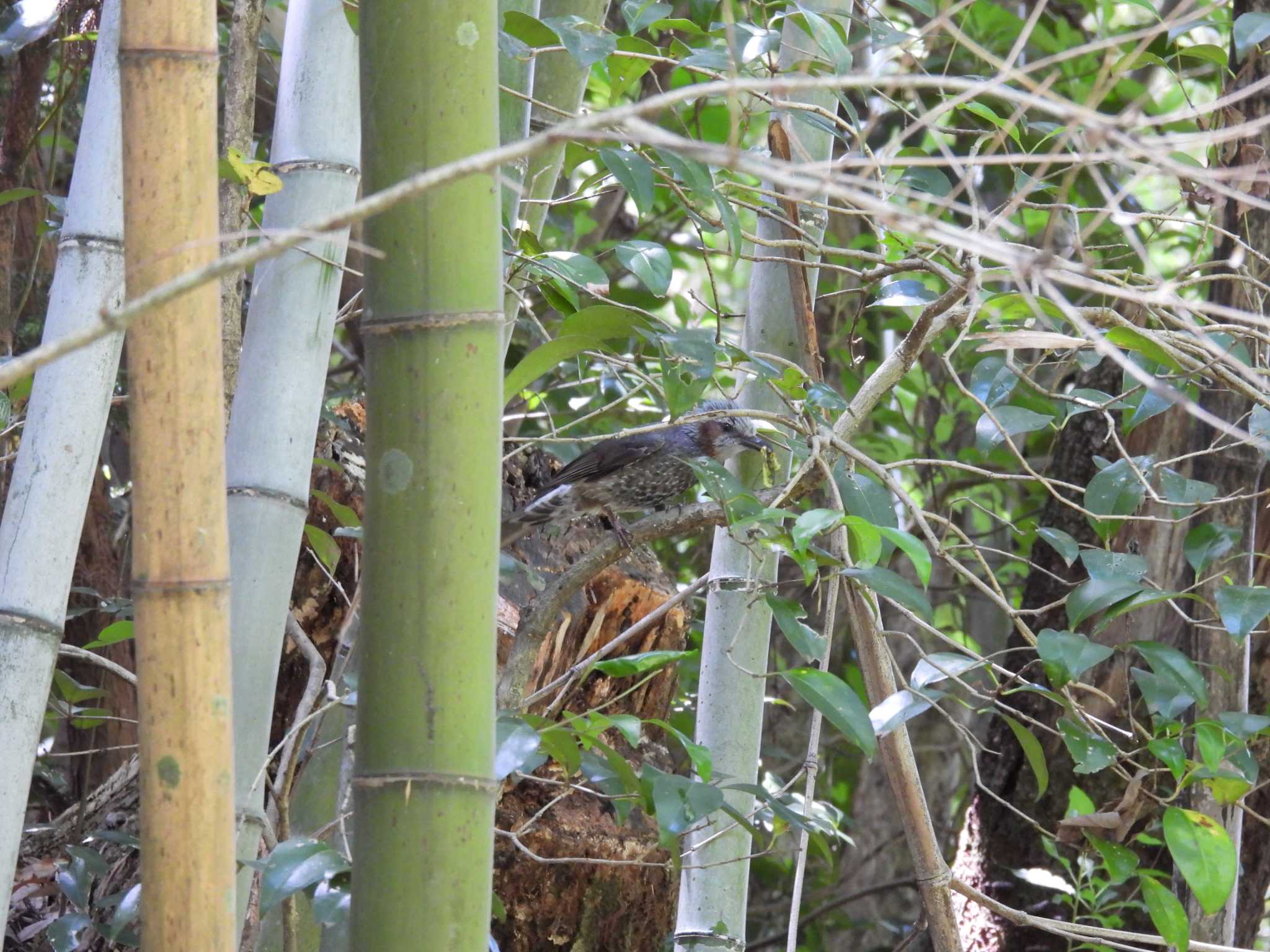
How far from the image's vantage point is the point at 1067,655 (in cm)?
164

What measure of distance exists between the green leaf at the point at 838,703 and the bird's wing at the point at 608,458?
175cm

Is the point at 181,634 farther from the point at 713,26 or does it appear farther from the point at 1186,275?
the point at 713,26

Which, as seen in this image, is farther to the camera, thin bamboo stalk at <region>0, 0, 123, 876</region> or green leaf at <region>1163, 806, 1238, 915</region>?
green leaf at <region>1163, 806, 1238, 915</region>

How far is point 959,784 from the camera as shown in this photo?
505 centimetres

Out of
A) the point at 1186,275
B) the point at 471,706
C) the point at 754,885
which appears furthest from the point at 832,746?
the point at 471,706

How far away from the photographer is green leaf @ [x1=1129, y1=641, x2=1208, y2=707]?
169cm

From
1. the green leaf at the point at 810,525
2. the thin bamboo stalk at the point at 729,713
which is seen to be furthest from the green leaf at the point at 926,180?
the green leaf at the point at 810,525

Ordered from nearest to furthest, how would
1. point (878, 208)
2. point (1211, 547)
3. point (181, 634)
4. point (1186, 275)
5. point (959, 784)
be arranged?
point (878, 208)
point (181, 634)
point (1211, 547)
point (1186, 275)
point (959, 784)

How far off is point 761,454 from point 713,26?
3.90 ft

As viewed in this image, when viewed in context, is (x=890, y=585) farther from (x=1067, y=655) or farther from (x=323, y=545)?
(x=323, y=545)

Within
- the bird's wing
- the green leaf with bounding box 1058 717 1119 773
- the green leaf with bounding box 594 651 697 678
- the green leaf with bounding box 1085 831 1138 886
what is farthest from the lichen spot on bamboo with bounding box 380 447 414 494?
the bird's wing

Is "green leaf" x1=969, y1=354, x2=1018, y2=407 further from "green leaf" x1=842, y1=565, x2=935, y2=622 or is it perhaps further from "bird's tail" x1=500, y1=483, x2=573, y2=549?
"bird's tail" x1=500, y1=483, x2=573, y2=549

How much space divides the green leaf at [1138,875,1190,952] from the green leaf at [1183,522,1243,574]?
0.50 meters

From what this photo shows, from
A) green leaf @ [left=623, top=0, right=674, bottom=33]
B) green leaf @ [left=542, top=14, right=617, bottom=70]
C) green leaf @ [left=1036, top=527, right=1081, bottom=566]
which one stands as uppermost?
green leaf @ [left=623, top=0, right=674, bottom=33]
